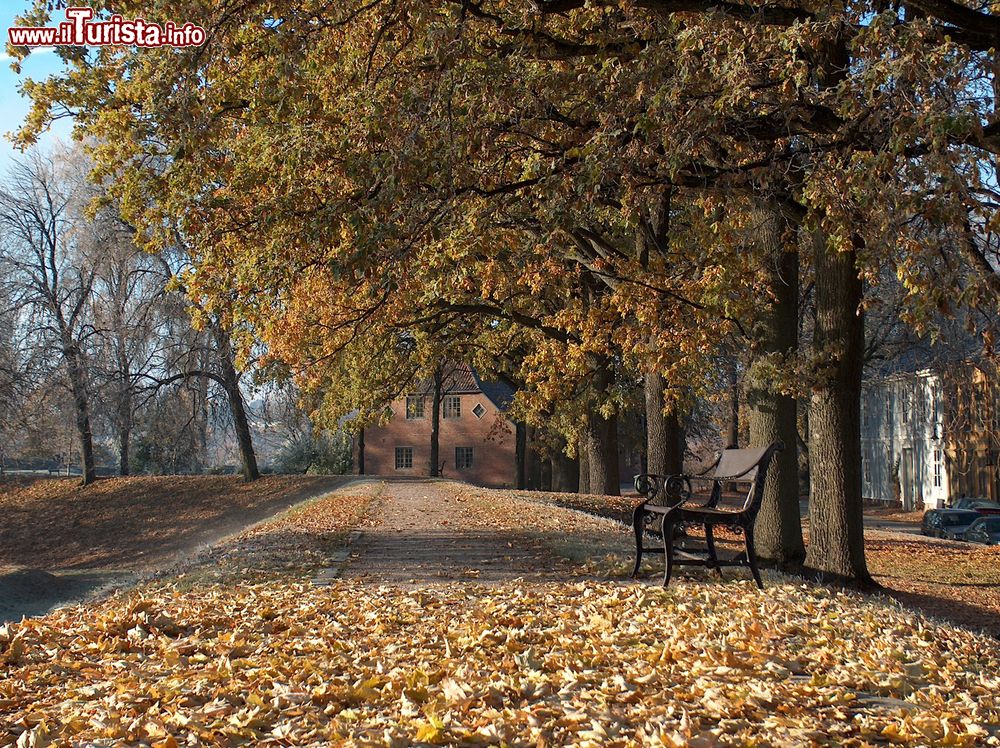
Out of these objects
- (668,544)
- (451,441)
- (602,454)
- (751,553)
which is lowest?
(751,553)

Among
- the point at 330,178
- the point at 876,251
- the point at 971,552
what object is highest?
the point at 330,178

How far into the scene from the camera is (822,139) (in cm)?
1023

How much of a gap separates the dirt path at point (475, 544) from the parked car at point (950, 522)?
15.1 m

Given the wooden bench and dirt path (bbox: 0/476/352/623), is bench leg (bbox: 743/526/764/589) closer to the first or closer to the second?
the wooden bench

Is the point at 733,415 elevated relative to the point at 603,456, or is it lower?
elevated

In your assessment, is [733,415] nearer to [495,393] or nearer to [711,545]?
[711,545]

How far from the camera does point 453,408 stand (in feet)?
201

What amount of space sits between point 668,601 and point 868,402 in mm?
45816

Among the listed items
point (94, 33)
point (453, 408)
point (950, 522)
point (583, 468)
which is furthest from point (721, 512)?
point (453, 408)

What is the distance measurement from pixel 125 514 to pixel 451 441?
28.6 meters

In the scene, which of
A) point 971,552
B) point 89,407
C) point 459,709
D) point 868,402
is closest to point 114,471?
point 89,407

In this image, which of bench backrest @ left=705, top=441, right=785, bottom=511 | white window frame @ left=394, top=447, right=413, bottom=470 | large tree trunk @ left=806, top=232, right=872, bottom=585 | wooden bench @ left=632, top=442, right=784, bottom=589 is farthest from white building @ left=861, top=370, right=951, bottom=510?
wooden bench @ left=632, top=442, right=784, bottom=589

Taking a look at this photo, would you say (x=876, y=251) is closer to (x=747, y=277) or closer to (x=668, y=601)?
(x=668, y=601)

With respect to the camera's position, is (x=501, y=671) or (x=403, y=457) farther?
(x=403, y=457)
